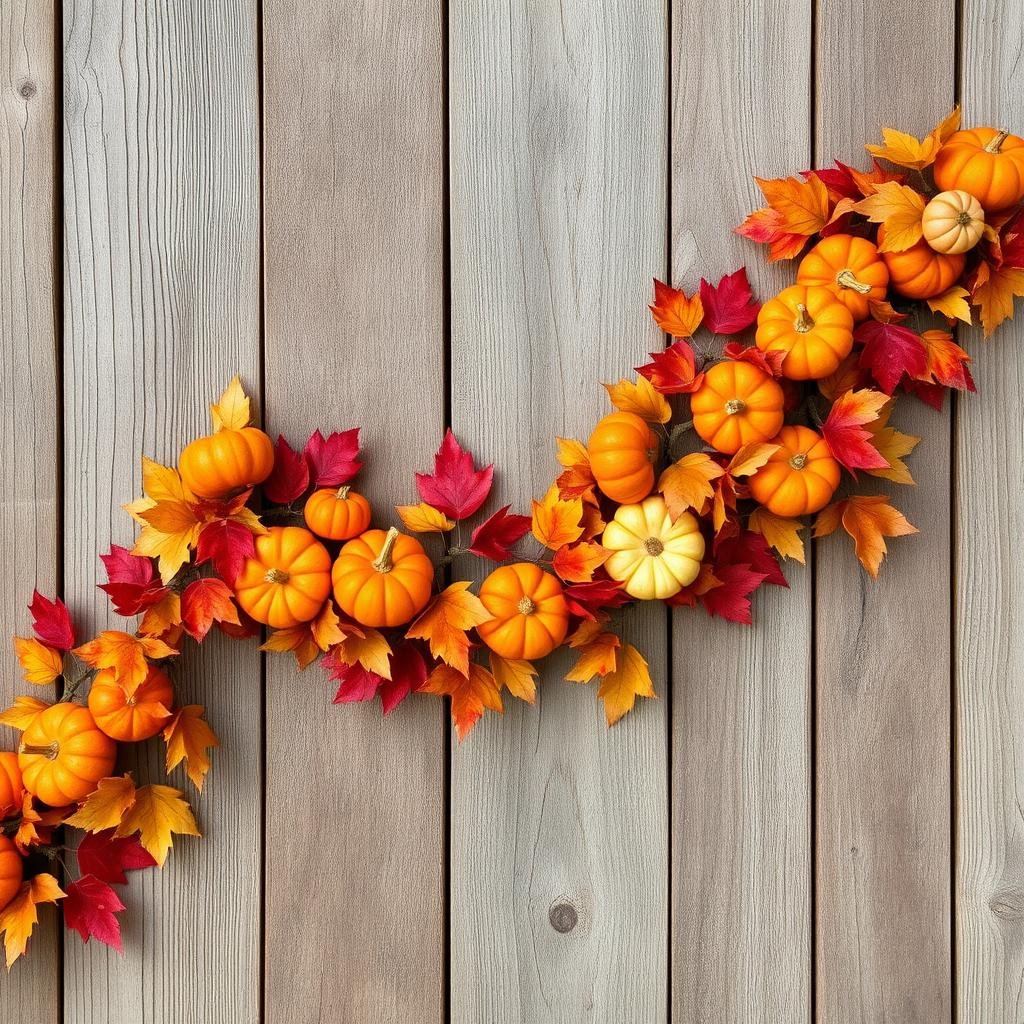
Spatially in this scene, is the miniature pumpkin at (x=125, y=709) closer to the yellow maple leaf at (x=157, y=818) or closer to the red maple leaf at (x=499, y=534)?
the yellow maple leaf at (x=157, y=818)

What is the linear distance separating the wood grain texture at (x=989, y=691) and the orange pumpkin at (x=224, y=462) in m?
0.76

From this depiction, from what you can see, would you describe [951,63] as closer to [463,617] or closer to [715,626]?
[715,626]

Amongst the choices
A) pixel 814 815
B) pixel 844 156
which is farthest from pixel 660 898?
pixel 844 156

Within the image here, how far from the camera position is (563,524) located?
0.90m

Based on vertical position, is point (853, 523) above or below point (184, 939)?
above

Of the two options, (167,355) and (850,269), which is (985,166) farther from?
(167,355)

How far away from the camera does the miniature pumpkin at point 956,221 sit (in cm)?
88

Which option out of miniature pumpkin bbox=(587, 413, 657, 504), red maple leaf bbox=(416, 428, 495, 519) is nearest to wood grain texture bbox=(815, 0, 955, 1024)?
miniature pumpkin bbox=(587, 413, 657, 504)

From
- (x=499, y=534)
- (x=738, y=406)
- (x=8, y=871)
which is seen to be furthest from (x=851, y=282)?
(x=8, y=871)

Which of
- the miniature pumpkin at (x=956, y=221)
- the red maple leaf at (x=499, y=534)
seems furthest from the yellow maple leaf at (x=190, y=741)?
the miniature pumpkin at (x=956, y=221)

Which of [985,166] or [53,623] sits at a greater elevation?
[985,166]

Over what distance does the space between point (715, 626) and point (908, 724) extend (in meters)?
0.24

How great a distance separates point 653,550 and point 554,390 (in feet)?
0.70

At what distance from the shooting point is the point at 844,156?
0.96 m
